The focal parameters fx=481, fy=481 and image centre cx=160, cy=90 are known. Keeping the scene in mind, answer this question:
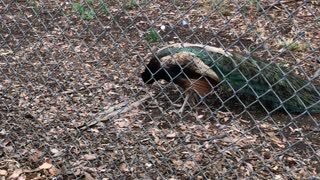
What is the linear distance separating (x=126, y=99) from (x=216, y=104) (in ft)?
2.59

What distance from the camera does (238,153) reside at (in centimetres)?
328

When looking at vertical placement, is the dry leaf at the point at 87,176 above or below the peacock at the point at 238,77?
above

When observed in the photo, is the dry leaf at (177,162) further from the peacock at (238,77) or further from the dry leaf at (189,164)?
the peacock at (238,77)

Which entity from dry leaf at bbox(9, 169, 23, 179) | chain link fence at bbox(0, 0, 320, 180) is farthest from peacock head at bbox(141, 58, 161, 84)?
dry leaf at bbox(9, 169, 23, 179)

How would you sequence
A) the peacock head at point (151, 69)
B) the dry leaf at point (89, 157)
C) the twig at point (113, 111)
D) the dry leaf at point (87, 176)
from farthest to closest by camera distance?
the peacock head at point (151, 69) < the twig at point (113, 111) < the dry leaf at point (89, 157) < the dry leaf at point (87, 176)

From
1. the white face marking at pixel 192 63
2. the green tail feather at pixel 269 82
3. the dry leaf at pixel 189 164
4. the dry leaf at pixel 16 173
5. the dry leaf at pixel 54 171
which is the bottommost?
the green tail feather at pixel 269 82

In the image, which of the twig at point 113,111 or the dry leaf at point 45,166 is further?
the twig at point 113,111

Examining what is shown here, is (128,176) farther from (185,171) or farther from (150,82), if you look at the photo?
(150,82)

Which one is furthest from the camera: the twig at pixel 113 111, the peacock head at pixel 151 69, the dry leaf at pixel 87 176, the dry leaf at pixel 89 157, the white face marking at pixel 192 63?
the peacock head at pixel 151 69

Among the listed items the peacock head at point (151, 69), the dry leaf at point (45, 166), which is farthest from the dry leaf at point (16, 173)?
the peacock head at point (151, 69)

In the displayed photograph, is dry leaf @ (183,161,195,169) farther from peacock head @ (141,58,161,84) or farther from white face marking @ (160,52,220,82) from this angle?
peacock head @ (141,58,161,84)

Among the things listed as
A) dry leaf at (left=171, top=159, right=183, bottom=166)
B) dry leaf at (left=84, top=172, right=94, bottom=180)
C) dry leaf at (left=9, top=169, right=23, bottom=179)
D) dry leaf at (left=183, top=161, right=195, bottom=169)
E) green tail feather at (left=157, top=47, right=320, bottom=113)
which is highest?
dry leaf at (left=9, top=169, right=23, bottom=179)

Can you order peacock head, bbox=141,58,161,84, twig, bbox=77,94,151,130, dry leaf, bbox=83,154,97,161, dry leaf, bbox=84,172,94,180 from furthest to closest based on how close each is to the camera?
peacock head, bbox=141,58,161,84 → twig, bbox=77,94,151,130 → dry leaf, bbox=83,154,97,161 → dry leaf, bbox=84,172,94,180

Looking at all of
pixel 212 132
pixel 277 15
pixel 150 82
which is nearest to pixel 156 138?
pixel 212 132
